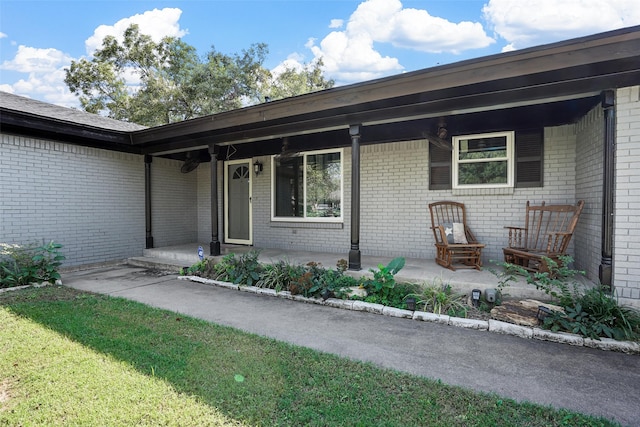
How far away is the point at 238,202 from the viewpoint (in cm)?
780

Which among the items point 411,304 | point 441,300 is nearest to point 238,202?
Result: point 411,304

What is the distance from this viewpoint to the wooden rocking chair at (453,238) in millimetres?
4617

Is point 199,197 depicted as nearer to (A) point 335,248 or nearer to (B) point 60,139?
(B) point 60,139

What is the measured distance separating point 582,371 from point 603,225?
5.85 feet

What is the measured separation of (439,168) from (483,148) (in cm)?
74

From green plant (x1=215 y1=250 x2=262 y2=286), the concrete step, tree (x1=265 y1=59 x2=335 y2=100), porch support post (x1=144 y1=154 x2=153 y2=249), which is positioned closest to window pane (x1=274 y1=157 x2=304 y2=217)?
green plant (x1=215 y1=250 x2=262 y2=286)

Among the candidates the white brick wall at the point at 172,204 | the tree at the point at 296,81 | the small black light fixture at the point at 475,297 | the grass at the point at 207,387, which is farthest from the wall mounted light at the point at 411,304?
the tree at the point at 296,81

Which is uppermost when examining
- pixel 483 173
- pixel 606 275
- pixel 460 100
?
pixel 460 100

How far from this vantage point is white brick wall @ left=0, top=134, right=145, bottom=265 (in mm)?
5289

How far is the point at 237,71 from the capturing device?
1773 cm

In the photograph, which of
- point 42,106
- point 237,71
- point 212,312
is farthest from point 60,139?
point 237,71

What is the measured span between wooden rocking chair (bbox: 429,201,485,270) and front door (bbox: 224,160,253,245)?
4.20 meters

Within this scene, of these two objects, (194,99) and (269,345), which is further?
(194,99)

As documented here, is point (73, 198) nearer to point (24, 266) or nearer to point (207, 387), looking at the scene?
point (24, 266)
